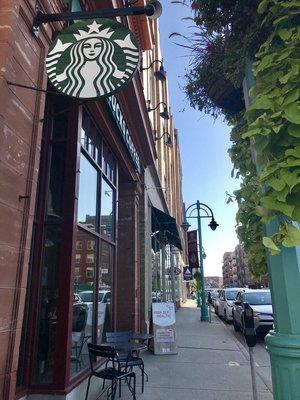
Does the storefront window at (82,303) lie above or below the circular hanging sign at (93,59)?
below

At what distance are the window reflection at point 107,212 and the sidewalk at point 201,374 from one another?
10.2ft

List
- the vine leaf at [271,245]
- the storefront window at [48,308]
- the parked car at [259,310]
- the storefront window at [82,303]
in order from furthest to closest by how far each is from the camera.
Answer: the parked car at [259,310] < the storefront window at [82,303] < the storefront window at [48,308] < the vine leaf at [271,245]

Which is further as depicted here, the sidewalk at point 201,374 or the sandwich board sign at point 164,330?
the sandwich board sign at point 164,330

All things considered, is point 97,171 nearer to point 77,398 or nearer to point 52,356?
point 52,356

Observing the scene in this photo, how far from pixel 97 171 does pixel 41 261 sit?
2.62m

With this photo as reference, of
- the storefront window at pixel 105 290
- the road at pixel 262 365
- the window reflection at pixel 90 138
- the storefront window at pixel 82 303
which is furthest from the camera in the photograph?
the storefront window at pixel 105 290

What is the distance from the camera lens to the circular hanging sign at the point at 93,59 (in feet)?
10.9

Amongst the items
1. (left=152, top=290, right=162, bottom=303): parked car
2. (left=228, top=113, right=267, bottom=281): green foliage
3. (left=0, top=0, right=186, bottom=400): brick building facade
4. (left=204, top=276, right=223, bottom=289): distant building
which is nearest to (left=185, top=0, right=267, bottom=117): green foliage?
(left=228, top=113, right=267, bottom=281): green foliage

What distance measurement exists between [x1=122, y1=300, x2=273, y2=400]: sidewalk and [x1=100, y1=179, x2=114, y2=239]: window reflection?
10.2 ft

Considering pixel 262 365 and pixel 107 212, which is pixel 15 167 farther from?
pixel 262 365

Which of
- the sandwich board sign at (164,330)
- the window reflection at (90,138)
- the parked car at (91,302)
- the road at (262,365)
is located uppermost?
the window reflection at (90,138)

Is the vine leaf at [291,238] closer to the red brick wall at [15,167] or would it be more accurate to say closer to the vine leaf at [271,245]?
the vine leaf at [271,245]

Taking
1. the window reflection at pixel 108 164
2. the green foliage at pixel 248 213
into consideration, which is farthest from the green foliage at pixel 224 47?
the window reflection at pixel 108 164

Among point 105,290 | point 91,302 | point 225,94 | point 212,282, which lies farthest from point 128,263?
point 212,282
